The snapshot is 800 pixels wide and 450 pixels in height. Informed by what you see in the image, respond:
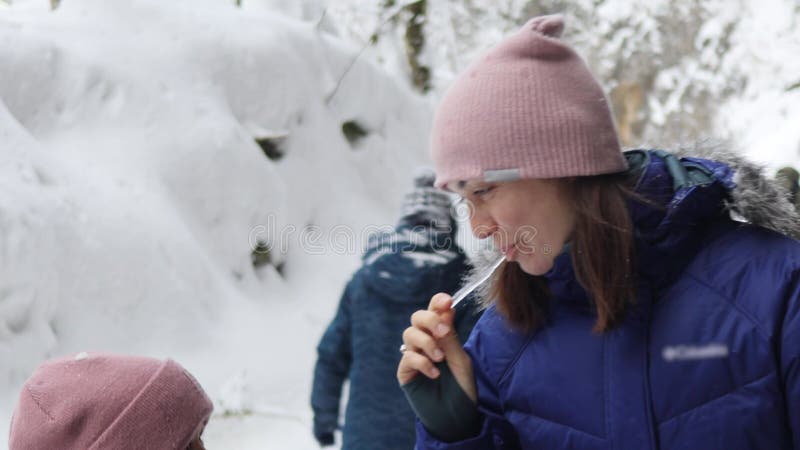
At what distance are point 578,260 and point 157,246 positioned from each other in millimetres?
3720

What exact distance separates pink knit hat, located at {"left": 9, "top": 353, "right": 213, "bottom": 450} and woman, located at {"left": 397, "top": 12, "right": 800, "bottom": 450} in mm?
475

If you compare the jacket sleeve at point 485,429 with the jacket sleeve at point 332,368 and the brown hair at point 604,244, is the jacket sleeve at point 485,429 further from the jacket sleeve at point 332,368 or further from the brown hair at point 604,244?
the jacket sleeve at point 332,368

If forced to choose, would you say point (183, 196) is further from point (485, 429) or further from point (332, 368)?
point (485, 429)

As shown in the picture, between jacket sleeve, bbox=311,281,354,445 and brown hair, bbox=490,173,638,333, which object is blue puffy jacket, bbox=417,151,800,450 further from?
jacket sleeve, bbox=311,281,354,445

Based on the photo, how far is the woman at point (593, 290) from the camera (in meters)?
1.03

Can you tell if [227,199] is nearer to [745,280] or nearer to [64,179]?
[64,179]

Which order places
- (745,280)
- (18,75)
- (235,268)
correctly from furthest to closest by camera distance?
(235,268) → (18,75) → (745,280)

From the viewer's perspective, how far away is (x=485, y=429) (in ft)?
3.99

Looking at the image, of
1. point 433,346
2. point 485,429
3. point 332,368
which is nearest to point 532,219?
point 433,346

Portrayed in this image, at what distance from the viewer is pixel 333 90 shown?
7.45 meters

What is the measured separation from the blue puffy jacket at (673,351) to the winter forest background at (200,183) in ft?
0.81

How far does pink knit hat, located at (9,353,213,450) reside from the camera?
3.97 feet

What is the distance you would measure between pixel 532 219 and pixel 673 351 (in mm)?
313

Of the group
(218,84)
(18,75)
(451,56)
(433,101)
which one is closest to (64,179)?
(18,75)
